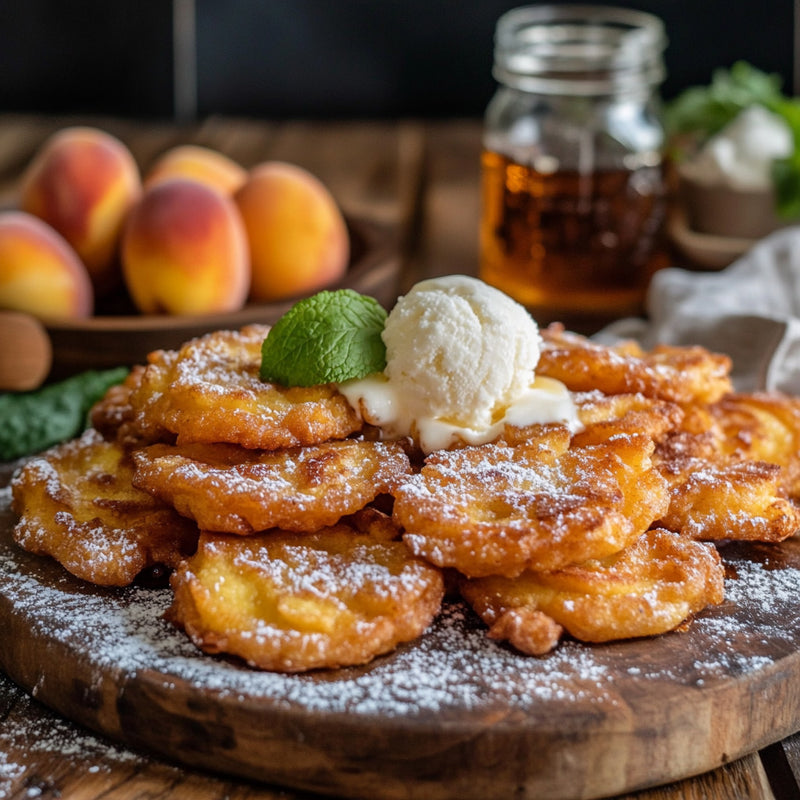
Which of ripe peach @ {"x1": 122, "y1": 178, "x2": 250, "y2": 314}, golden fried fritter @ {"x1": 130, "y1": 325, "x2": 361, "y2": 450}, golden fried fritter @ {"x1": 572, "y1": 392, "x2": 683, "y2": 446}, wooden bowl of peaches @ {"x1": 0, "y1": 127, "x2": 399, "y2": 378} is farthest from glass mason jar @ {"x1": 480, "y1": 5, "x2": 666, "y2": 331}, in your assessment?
golden fried fritter @ {"x1": 130, "y1": 325, "x2": 361, "y2": 450}

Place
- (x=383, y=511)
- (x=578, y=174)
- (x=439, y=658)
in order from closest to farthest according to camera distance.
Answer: (x=439, y=658) → (x=383, y=511) → (x=578, y=174)

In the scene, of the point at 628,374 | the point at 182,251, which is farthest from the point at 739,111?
the point at 628,374

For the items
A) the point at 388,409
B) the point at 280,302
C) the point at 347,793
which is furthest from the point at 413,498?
the point at 280,302

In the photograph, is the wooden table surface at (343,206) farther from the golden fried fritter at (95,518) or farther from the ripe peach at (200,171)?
the ripe peach at (200,171)

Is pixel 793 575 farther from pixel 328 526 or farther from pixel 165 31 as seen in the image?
pixel 165 31

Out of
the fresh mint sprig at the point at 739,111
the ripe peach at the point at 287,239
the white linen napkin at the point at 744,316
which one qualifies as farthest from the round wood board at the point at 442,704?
the fresh mint sprig at the point at 739,111

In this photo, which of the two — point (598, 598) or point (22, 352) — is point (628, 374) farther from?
point (22, 352)
